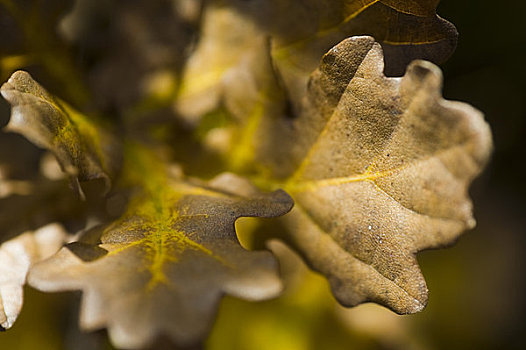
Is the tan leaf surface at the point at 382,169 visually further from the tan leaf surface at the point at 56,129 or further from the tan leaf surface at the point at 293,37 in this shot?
the tan leaf surface at the point at 56,129

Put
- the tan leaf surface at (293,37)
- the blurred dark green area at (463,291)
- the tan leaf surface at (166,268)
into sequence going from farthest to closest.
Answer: the blurred dark green area at (463,291)
the tan leaf surface at (293,37)
the tan leaf surface at (166,268)

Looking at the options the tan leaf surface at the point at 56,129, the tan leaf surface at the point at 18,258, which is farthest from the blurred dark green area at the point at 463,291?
the tan leaf surface at the point at 56,129

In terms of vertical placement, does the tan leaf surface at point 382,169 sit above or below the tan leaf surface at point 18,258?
above

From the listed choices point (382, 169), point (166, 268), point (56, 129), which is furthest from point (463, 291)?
point (56, 129)

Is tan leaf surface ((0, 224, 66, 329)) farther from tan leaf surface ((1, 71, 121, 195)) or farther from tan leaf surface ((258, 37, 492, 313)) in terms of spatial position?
tan leaf surface ((258, 37, 492, 313))

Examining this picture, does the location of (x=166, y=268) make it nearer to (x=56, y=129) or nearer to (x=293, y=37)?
(x=56, y=129)

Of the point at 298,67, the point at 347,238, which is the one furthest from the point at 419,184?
the point at 298,67

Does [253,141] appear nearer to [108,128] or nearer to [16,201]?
[108,128]

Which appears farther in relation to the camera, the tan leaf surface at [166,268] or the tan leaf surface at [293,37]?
the tan leaf surface at [293,37]
